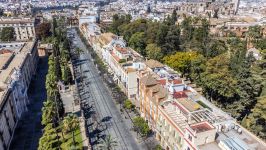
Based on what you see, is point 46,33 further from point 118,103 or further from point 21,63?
point 118,103

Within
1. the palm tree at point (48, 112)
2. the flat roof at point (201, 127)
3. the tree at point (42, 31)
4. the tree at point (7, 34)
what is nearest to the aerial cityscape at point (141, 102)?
the flat roof at point (201, 127)

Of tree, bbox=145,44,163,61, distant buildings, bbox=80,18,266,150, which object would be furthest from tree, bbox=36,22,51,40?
distant buildings, bbox=80,18,266,150

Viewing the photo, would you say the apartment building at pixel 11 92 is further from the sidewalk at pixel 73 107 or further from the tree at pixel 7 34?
the tree at pixel 7 34

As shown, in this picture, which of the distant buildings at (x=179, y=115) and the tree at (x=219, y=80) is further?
the tree at (x=219, y=80)

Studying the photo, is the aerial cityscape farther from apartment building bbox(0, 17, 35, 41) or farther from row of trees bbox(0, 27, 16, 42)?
apartment building bbox(0, 17, 35, 41)

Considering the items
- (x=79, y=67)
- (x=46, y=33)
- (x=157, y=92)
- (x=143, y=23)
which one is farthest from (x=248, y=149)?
(x=46, y=33)

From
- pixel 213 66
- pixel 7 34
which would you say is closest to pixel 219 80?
pixel 213 66

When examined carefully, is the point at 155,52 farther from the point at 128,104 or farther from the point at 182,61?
the point at 128,104
